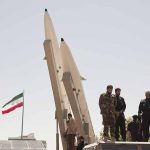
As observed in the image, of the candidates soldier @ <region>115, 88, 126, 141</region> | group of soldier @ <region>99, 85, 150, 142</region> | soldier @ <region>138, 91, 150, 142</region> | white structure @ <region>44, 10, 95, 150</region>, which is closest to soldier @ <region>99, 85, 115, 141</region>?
group of soldier @ <region>99, 85, 150, 142</region>

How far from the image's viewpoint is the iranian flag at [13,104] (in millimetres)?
30531

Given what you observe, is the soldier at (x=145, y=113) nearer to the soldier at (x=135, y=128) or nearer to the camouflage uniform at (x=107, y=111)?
the soldier at (x=135, y=128)

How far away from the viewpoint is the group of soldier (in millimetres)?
10484

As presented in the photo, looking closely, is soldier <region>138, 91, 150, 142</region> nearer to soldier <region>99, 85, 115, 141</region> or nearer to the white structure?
soldier <region>99, 85, 115, 141</region>

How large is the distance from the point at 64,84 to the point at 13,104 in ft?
40.6

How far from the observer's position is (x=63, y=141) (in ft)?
60.7

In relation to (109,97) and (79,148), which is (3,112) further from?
(109,97)

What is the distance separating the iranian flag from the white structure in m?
9.48

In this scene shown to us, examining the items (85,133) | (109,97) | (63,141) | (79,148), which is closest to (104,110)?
(109,97)

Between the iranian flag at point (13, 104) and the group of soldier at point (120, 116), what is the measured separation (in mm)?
18911

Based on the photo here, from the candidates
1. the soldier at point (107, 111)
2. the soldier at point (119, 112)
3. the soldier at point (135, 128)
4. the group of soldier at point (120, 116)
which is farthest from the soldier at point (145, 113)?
the soldier at point (107, 111)

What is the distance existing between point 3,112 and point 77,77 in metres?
9.93

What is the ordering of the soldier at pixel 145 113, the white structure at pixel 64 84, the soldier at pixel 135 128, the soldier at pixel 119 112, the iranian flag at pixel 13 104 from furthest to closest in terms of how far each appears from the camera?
1. the iranian flag at pixel 13 104
2. the white structure at pixel 64 84
3. the soldier at pixel 135 128
4. the soldier at pixel 145 113
5. the soldier at pixel 119 112

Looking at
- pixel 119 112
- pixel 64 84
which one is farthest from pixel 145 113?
pixel 64 84
